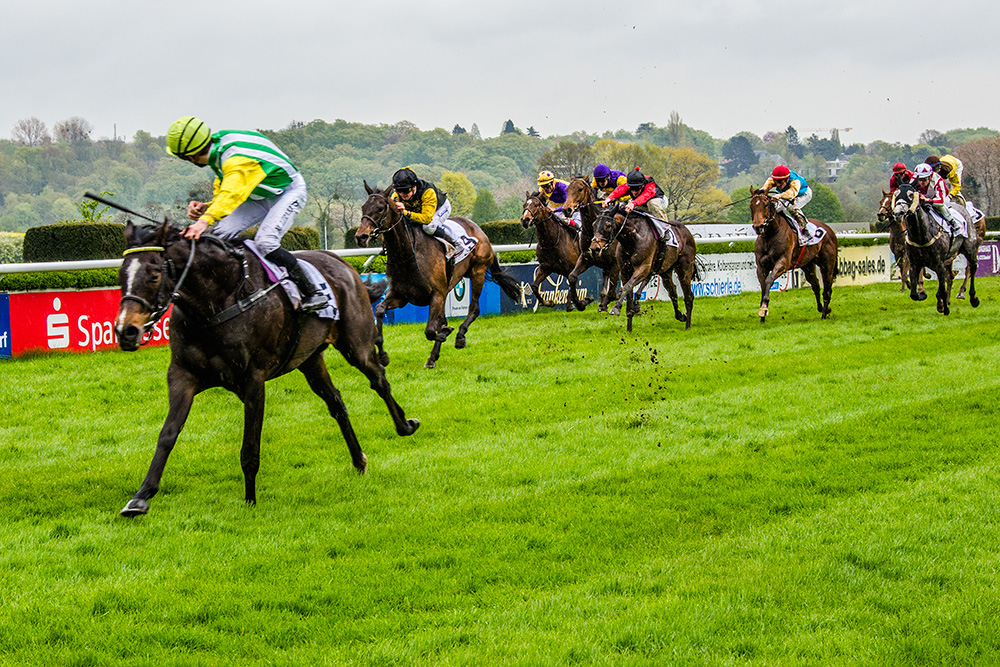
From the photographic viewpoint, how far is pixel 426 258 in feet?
34.9

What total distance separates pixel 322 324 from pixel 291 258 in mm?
478

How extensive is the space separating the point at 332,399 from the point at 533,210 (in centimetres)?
Answer: 857

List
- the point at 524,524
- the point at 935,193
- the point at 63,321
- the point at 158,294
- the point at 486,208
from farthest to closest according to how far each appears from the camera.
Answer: the point at 486,208 → the point at 935,193 → the point at 63,321 → the point at 524,524 → the point at 158,294

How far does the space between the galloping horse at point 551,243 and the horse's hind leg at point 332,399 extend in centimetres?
828

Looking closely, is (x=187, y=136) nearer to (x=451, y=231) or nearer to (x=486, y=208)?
(x=451, y=231)

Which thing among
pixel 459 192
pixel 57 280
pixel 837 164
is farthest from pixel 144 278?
pixel 837 164

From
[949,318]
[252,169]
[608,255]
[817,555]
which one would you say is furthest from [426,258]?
[949,318]

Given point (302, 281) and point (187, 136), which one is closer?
point (187, 136)

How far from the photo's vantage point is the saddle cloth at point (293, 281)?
5.77 meters

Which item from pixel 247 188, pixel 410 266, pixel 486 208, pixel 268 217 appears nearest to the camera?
pixel 247 188

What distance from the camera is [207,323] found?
5.36 metres

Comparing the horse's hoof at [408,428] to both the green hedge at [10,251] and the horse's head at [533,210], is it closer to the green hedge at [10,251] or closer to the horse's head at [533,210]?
the horse's head at [533,210]

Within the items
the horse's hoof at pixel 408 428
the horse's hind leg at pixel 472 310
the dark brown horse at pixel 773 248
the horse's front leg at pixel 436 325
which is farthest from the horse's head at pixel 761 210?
the horse's hoof at pixel 408 428

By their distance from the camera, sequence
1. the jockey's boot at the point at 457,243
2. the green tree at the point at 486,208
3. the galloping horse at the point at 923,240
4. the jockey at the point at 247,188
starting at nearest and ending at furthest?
the jockey at the point at 247,188, the jockey's boot at the point at 457,243, the galloping horse at the point at 923,240, the green tree at the point at 486,208
